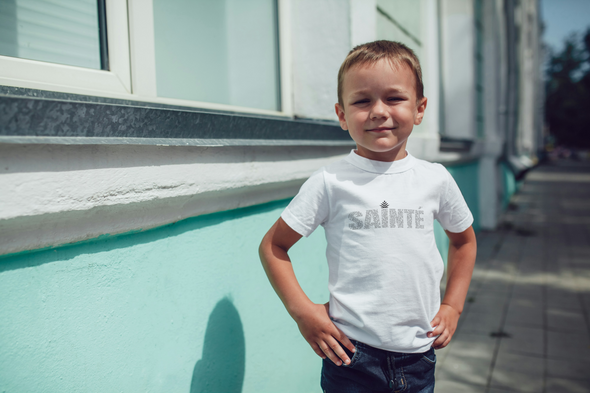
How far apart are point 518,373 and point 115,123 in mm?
Answer: 2684

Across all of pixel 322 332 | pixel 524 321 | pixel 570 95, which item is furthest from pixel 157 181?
pixel 570 95

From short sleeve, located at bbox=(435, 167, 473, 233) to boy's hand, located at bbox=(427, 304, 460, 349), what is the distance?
0.81 ft

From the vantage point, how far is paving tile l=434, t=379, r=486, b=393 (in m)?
2.43

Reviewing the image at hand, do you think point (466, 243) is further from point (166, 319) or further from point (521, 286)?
point (521, 286)

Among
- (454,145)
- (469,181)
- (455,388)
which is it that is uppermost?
(454,145)

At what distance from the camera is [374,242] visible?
114 cm

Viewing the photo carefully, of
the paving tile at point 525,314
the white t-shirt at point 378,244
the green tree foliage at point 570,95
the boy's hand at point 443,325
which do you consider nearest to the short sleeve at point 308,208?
the white t-shirt at point 378,244

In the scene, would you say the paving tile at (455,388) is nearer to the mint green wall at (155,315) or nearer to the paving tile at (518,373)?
the paving tile at (518,373)

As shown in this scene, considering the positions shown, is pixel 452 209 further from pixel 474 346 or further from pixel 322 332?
pixel 474 346

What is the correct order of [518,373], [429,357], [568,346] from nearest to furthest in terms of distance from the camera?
[429,357]
[518,373]
[568,346]

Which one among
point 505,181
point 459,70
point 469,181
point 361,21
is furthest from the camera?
point 505,181

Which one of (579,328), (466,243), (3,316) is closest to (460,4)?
(579,328)

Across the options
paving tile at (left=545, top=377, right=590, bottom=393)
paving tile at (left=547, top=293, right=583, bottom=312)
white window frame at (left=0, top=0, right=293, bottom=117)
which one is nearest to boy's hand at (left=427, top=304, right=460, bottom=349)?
white window frame at (left=0, top=0, right=293, bottom=117)

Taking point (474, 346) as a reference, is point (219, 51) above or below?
above
